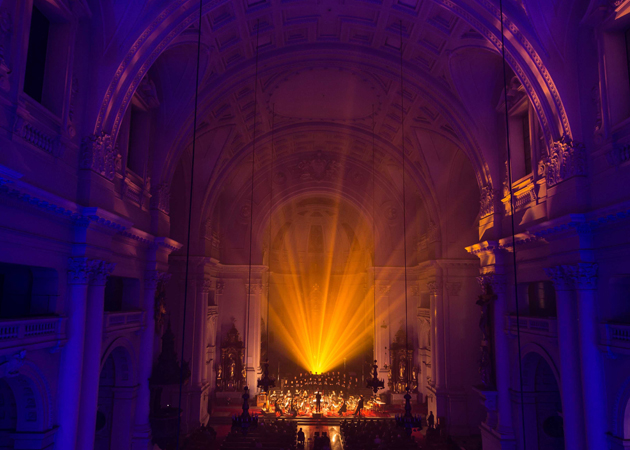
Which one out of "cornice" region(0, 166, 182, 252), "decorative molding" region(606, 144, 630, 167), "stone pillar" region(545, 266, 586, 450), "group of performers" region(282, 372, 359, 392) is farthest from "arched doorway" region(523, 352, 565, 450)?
"group of performers" region(282, 372, 359, 392)

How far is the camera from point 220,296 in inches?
1012

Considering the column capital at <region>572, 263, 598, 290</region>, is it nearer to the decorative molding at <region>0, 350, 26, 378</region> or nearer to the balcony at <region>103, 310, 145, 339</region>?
the decorative molding at <region>0, 350, 26, 378</region>

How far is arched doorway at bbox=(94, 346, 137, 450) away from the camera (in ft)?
43.9

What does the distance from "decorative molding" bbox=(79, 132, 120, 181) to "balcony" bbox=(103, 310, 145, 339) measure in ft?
12.4

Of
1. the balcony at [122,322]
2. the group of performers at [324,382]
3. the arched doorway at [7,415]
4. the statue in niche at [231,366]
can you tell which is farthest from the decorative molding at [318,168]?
the arched doorway at [7,415]

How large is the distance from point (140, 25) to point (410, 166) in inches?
538

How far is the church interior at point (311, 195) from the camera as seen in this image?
31.7 ft

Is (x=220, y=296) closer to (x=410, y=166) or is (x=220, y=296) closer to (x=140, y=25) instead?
(x=410, y=166)

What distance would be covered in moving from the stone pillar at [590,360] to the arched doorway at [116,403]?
12.0 metres

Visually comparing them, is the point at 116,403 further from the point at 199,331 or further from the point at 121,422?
the point at 199,331

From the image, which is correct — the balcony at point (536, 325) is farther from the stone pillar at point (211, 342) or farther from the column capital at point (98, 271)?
the stone pillar at point (211, 342)

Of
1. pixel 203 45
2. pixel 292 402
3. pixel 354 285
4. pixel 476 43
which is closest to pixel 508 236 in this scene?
pixel 476 43

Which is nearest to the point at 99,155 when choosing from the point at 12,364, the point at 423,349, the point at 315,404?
the point at 12,364

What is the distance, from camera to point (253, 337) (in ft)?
84.6
